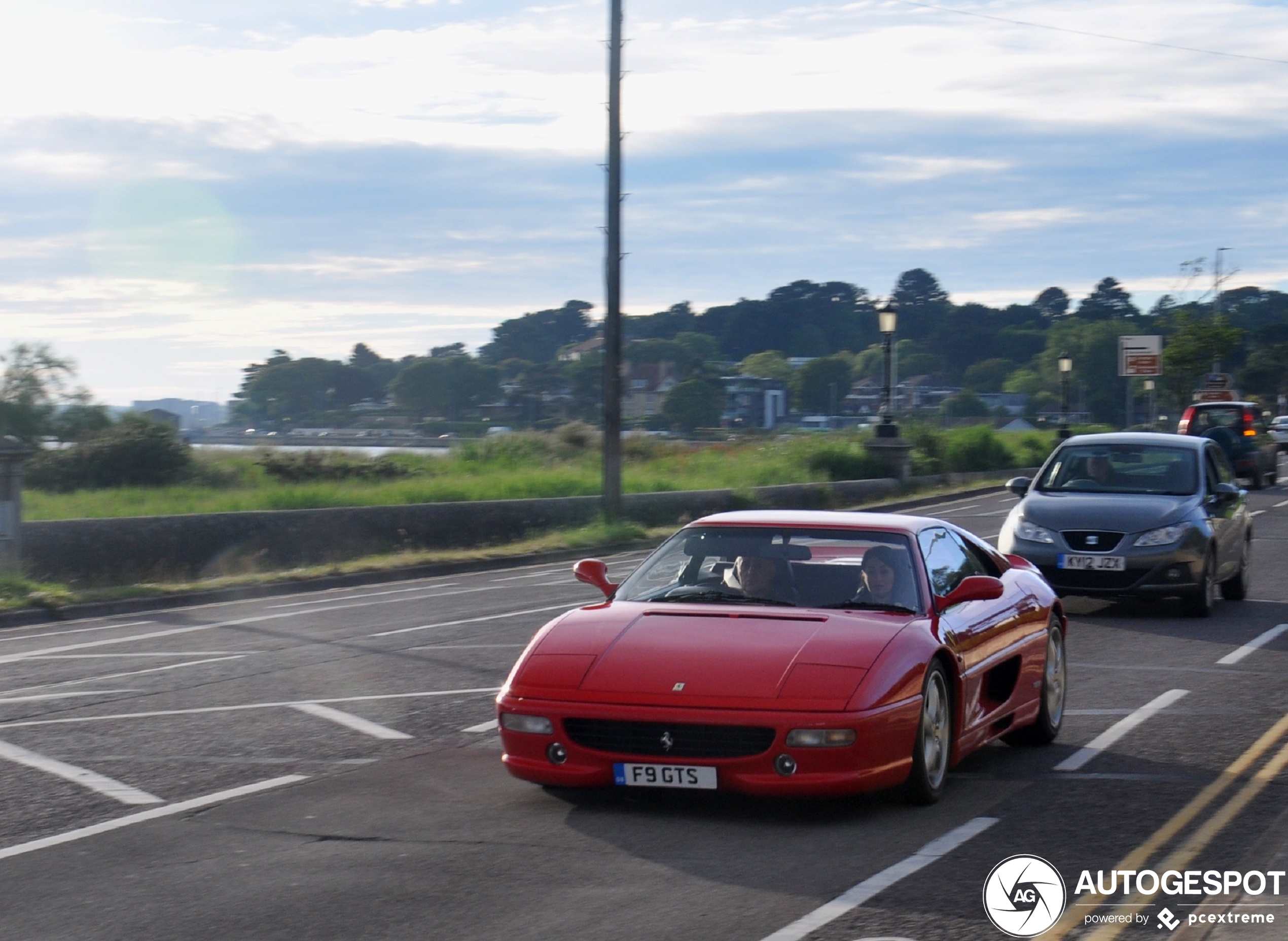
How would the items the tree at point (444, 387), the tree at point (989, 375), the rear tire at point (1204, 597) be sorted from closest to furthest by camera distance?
the rear tire at point (1204, 597) → the tree at point (444, 387) → the tree at point (989, 375)

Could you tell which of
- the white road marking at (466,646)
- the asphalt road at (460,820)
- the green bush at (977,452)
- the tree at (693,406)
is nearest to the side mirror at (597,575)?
the asphalt road at (460,820)

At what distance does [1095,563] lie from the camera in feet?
44.3

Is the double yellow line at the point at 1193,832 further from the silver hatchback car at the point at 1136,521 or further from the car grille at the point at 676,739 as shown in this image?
the silver hatchback car at the point at 1136,521

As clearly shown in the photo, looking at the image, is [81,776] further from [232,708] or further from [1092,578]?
[1092,578]

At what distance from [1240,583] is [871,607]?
9867 mm

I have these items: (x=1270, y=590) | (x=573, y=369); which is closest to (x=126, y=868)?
(x=1270, y=590)

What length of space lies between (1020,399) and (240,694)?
127m

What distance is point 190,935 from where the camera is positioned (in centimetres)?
477

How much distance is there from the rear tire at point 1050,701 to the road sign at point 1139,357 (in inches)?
1960

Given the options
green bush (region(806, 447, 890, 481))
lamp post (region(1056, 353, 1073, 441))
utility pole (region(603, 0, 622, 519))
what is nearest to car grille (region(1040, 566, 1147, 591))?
utility pole (region(603, 0, 622, 519))

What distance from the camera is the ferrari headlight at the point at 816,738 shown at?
233 inches

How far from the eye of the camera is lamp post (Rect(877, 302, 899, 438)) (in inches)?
1427

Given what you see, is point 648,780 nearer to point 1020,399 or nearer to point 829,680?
point 829,680

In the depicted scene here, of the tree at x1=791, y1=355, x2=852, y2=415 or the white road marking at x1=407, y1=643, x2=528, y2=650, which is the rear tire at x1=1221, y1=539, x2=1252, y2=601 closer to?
the white road marking at x1=407, y1=643, x2=528, y2=650
